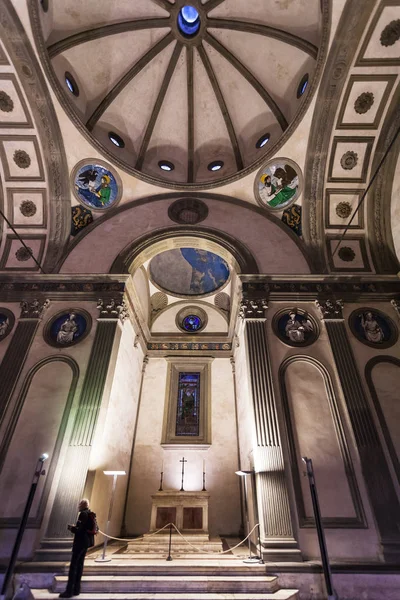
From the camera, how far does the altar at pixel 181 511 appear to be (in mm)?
10156

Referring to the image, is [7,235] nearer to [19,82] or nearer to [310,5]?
[19,82]

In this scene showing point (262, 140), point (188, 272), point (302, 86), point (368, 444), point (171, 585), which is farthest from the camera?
point (188, 272)

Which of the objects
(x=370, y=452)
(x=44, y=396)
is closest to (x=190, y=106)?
(x=44, y=396)

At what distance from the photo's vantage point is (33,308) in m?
10.6

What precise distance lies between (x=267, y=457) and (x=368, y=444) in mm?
2580

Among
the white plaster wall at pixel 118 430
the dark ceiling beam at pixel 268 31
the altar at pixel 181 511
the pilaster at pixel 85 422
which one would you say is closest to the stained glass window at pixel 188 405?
the white plaster wall at pixel 118 430

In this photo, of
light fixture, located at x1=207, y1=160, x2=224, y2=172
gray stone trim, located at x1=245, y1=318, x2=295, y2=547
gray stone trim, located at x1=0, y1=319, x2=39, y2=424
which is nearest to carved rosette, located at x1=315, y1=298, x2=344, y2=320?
gray stone trim, located at x1=245, y1=318, x2=295, y2=547

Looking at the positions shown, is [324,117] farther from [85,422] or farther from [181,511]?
[181,511]

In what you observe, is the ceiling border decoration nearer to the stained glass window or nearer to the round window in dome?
the round window in dome

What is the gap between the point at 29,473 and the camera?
7945 mm

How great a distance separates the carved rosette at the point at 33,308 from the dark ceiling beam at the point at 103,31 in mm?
7990

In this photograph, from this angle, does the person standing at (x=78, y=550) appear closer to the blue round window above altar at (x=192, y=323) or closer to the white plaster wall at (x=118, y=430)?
the white plaster wall at (x=118, y=430)

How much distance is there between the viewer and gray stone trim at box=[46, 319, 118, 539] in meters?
7.35

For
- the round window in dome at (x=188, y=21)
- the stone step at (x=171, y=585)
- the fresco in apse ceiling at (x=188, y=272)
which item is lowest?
the stone step at (x=171, y=585)
